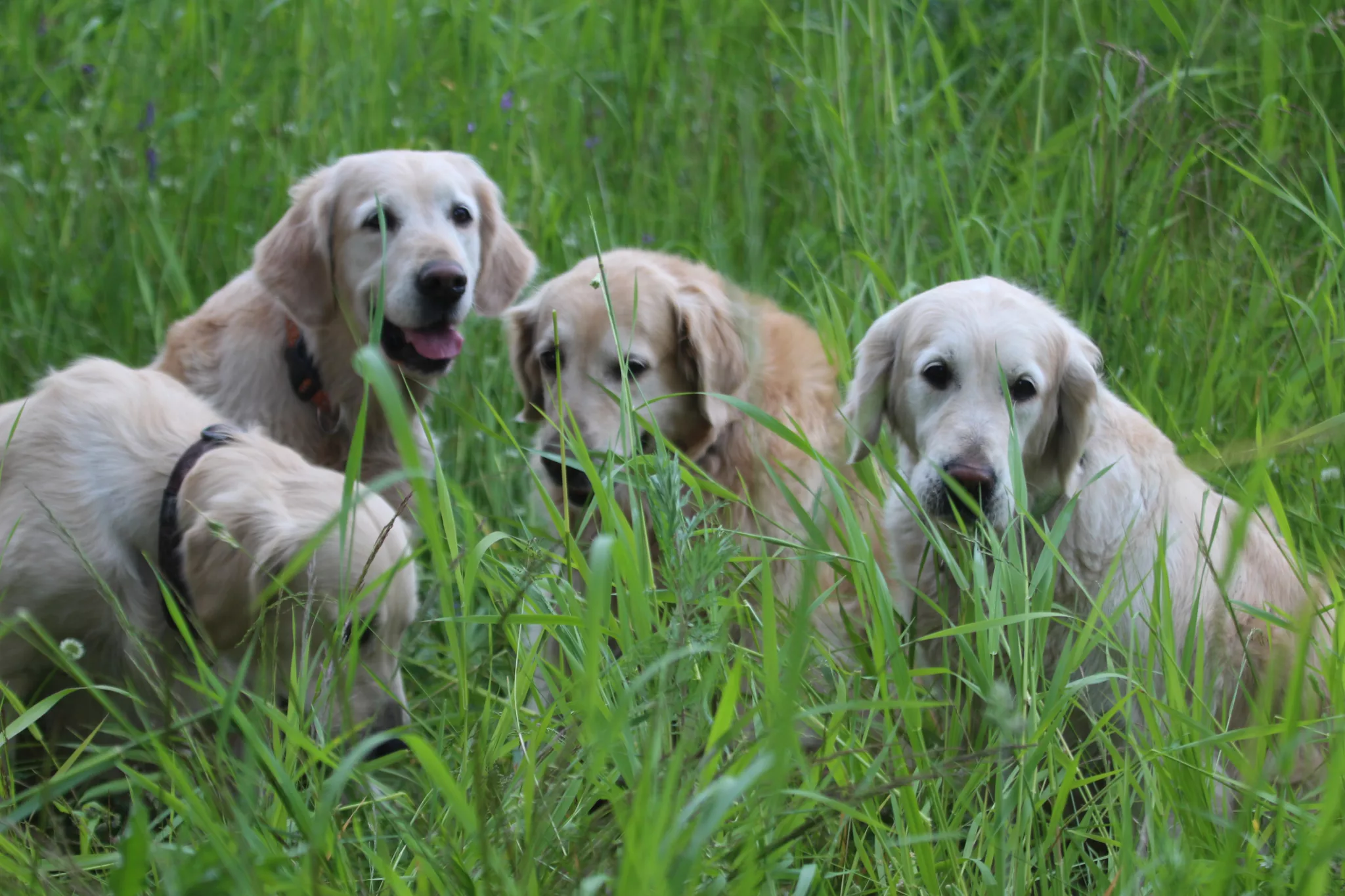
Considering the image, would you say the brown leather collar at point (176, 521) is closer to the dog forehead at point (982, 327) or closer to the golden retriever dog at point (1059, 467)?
the golden retriever dog at point (1059, 467)

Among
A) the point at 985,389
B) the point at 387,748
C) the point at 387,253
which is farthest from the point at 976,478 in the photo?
the point at 387,253

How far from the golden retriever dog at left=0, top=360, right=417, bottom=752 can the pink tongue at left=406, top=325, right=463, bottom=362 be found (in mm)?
899

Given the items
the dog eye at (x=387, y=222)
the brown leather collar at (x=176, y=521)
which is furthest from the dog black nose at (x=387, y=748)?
the dog eye at (x=387, y=222)

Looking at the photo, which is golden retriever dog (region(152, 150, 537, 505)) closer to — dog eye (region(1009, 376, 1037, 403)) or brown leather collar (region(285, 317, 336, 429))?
brown leather collar (region(285, 317, 336, 429))

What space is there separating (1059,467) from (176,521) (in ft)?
6.28

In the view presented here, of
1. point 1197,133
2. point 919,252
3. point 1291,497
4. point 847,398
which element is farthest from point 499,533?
point 1197,133

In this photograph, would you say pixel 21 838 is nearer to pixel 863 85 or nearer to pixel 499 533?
pixel 499 533

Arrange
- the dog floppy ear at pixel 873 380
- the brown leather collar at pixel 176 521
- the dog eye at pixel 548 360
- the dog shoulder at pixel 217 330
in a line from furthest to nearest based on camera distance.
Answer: the dog shoulder at pixel 217 330 → the dog eye at pixel 548 360 → the dog floppy ear at pixel 873 380 → the brown leather collar at pixel 176 521

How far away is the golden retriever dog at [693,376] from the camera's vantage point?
321 centimetres

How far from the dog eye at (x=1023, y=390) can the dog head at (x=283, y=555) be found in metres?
1.32

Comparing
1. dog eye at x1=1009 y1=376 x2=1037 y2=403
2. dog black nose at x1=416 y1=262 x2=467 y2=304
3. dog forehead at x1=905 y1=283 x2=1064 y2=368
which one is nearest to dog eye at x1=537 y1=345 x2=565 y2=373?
dog black nose at x1=416 y1=262 x2=467 y2=304

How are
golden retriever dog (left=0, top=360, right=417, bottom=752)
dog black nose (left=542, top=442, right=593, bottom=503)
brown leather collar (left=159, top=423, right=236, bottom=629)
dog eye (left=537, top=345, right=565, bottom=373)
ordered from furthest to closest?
1. dog eye (left=537, top=345, right=565, bottom=373)
2. dog black nose (left=542, top=442, right=593, bottom=503)
3. brown leather collar (left=159, top=423, right=236, bottom=629)
4. golden retriever dog (left=0, top=360, right=417, bottom=752)

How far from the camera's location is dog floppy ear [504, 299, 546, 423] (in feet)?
11.5

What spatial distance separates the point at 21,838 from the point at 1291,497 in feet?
9.36
